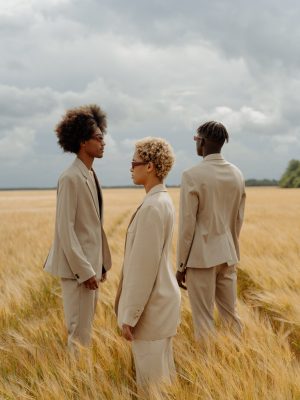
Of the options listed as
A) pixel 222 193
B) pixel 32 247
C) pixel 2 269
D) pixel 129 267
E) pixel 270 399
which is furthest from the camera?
pixel 32 247

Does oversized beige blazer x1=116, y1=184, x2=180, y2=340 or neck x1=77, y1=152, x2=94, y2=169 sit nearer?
oversized beige blazer x1=116, y1=184, x2=180, y2=340

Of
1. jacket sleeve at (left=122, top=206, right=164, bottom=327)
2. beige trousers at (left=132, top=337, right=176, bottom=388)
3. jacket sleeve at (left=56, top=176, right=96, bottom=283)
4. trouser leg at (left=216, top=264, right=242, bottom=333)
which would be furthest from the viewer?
trouser leg at (left=216, top=264, right=242, bottom=333)

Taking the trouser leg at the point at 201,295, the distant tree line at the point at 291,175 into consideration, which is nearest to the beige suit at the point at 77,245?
the trouser leg at the point at 201,295

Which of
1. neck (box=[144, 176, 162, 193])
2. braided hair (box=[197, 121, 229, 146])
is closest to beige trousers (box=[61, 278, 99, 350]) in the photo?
neck (box=[144, 176, 162, 193])

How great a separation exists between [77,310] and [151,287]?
0.91m

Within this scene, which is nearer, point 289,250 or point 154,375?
point 154,375

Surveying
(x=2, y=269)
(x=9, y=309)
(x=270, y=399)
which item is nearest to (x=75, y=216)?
(x=270, y=399)

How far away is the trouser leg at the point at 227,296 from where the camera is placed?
3496mm

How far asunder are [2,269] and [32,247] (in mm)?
2047

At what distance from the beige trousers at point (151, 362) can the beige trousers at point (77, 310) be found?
2.38 ft

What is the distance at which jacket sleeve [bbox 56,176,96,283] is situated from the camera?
9.66ft

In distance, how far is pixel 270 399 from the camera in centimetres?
217

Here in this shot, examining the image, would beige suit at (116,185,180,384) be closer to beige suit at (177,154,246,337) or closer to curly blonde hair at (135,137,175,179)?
curly blonde hair at (135,137,175,179)

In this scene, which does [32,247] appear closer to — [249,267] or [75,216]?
[249,267]
